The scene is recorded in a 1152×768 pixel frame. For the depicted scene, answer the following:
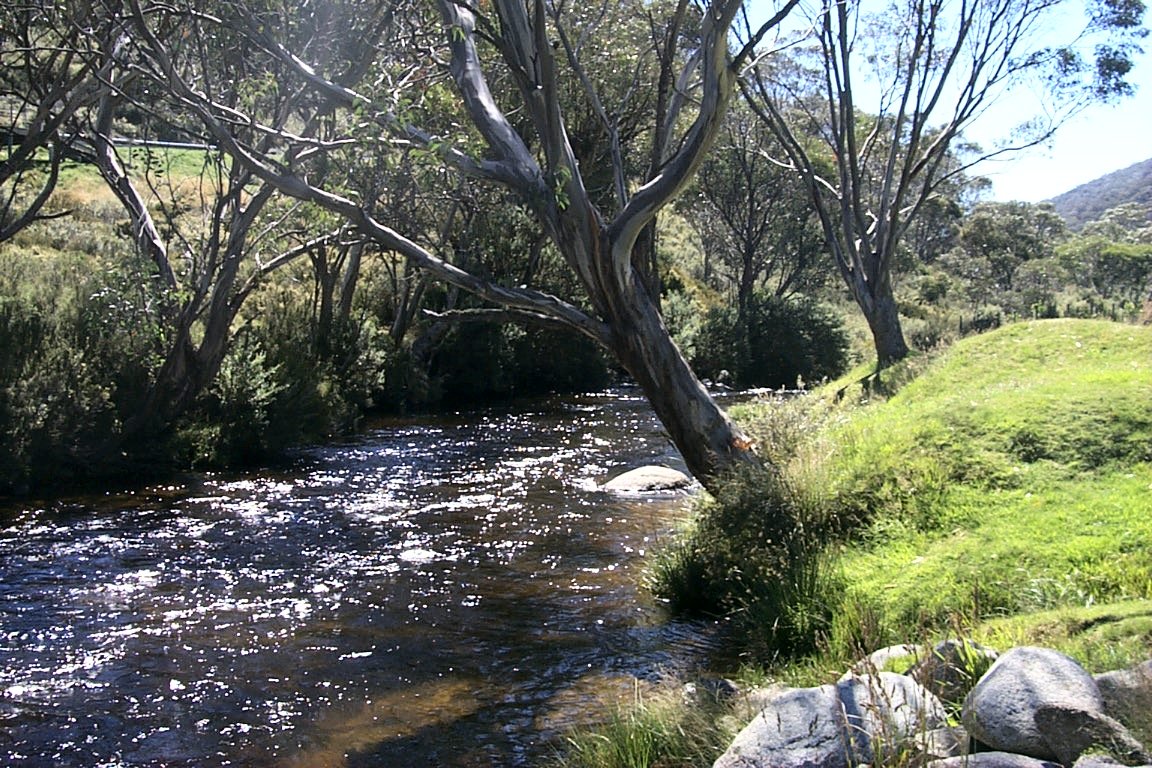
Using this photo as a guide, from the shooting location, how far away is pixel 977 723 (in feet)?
15.0

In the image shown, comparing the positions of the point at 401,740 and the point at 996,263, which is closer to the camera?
the point at 401,740

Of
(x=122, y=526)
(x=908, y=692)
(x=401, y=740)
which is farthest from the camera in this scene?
(x=122, y=526)

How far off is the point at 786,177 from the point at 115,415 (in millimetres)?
30618

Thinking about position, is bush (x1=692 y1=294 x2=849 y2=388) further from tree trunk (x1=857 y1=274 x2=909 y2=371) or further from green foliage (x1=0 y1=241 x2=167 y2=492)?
green foliage (x1=0 y1=241 x2=167 y2=492)

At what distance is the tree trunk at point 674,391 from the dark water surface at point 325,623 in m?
1.56

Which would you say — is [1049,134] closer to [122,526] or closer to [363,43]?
[363,43]

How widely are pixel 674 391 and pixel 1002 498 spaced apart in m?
3.07

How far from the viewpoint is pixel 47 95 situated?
14.0 m

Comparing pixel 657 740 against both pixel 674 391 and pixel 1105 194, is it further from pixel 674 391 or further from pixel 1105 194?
pixel 1105 194

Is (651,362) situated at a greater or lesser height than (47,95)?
lesser

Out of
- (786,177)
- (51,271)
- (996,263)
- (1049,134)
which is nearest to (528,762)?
(51,271)

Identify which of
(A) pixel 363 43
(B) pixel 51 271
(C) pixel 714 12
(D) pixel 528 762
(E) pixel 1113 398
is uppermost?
(A) pixel 363 43

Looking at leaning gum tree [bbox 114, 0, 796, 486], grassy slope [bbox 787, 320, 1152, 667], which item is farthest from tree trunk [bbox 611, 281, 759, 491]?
grassy slope [bbox 787, 320, 1152, 667]

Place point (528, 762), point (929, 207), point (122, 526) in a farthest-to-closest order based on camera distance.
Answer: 1. point (929, 207)
2. point (122, 526)
3. point (528, 762)
